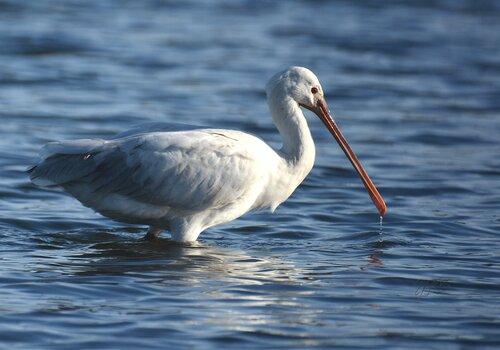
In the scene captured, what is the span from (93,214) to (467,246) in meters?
3.49

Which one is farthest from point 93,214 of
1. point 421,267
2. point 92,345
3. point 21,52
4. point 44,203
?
point 21,52

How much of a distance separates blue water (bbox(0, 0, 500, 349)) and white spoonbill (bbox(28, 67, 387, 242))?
328 mm

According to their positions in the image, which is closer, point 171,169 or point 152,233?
point 171,169

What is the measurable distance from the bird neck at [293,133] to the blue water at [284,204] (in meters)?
0.75

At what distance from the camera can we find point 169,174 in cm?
1042

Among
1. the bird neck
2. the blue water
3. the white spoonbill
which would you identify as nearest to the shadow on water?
the blue water

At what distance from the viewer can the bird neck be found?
1093 centimetres

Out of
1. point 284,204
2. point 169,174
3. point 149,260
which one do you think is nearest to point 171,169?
point 169,174

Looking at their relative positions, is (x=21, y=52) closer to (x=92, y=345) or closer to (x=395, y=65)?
(x=395, y=65)

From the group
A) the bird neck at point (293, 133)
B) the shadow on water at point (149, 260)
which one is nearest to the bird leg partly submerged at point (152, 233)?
the shadow on water at point (149, 260)

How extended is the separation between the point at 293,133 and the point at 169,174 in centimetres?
121

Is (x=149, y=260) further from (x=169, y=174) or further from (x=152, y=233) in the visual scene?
(x=152, y=233)

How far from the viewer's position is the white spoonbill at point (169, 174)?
10.4 m

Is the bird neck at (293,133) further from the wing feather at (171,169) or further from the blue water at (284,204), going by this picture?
the blue water at (284,204)
